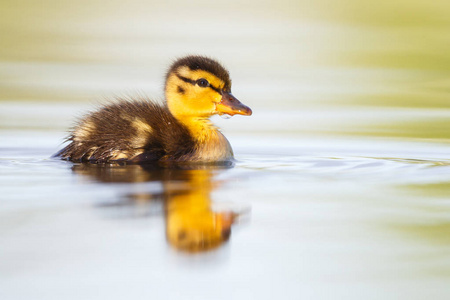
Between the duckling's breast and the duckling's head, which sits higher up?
the duckling's head

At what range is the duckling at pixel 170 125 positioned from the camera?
5.95 m

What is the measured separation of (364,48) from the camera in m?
12.6

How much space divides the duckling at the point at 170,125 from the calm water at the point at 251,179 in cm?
25

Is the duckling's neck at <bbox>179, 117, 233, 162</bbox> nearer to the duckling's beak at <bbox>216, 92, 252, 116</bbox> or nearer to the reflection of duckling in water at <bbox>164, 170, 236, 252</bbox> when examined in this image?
the duckling's beak at <bbox>216, 92, 252, 116</bbox>

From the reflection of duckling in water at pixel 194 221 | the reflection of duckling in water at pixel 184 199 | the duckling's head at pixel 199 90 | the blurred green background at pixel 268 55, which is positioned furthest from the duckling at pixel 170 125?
the reflection of duckling in water at pixel 194 221

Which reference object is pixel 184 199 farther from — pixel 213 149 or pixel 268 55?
pixel 268 55

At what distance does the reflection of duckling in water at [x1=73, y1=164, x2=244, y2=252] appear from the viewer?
11.8ft

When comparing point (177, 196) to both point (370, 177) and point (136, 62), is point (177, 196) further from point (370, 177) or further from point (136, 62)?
point (136, 62)

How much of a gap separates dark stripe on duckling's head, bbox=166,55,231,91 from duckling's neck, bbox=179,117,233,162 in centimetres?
34

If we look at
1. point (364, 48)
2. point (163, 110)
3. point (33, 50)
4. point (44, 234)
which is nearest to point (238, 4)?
point (364, 48)

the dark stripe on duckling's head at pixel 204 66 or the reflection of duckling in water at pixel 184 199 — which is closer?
the reflection of duckling in water at pixel 184 199

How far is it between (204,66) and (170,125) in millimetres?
598

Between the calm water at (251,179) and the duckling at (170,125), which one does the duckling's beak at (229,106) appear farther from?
the calm water at (251,179)

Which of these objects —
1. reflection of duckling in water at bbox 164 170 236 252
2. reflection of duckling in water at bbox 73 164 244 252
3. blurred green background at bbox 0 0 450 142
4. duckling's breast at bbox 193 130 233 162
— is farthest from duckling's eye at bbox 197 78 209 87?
reflection of duckling in water at bbox 164 170 236 252
